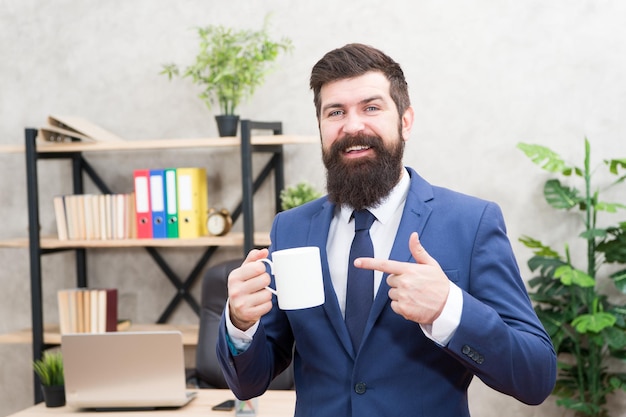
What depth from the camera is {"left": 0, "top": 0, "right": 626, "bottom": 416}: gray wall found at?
11.6 feet

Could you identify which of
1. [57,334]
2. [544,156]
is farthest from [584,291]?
[57,334]

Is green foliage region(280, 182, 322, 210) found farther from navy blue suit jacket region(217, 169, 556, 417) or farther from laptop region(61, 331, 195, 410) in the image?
navy blue suit jacket region(217, 169, 556, 417)

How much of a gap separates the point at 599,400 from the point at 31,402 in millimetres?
2956

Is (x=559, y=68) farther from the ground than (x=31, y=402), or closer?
farther from the ground

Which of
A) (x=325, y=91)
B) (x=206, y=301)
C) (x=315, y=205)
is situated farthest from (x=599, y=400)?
(x=325, y=91)

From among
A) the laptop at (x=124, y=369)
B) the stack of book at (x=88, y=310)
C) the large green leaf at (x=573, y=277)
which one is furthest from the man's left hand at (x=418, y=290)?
the stack of book at (x=88, y=310)

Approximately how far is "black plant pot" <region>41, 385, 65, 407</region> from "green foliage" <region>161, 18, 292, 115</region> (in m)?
1.57

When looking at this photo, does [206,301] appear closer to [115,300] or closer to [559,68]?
[115,300]

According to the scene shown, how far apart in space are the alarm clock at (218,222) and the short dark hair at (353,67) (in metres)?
2.07

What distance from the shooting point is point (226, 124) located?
3.60 meters

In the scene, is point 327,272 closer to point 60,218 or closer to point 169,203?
point 169,203

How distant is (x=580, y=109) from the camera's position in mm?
3529

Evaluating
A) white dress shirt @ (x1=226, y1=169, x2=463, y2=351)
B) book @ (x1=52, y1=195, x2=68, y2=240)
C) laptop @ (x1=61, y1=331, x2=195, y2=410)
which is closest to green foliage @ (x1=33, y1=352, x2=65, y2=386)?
laptop @ (x1=61, y1=331, x2=195, y2=410)

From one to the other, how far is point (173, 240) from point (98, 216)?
17.2 inches
